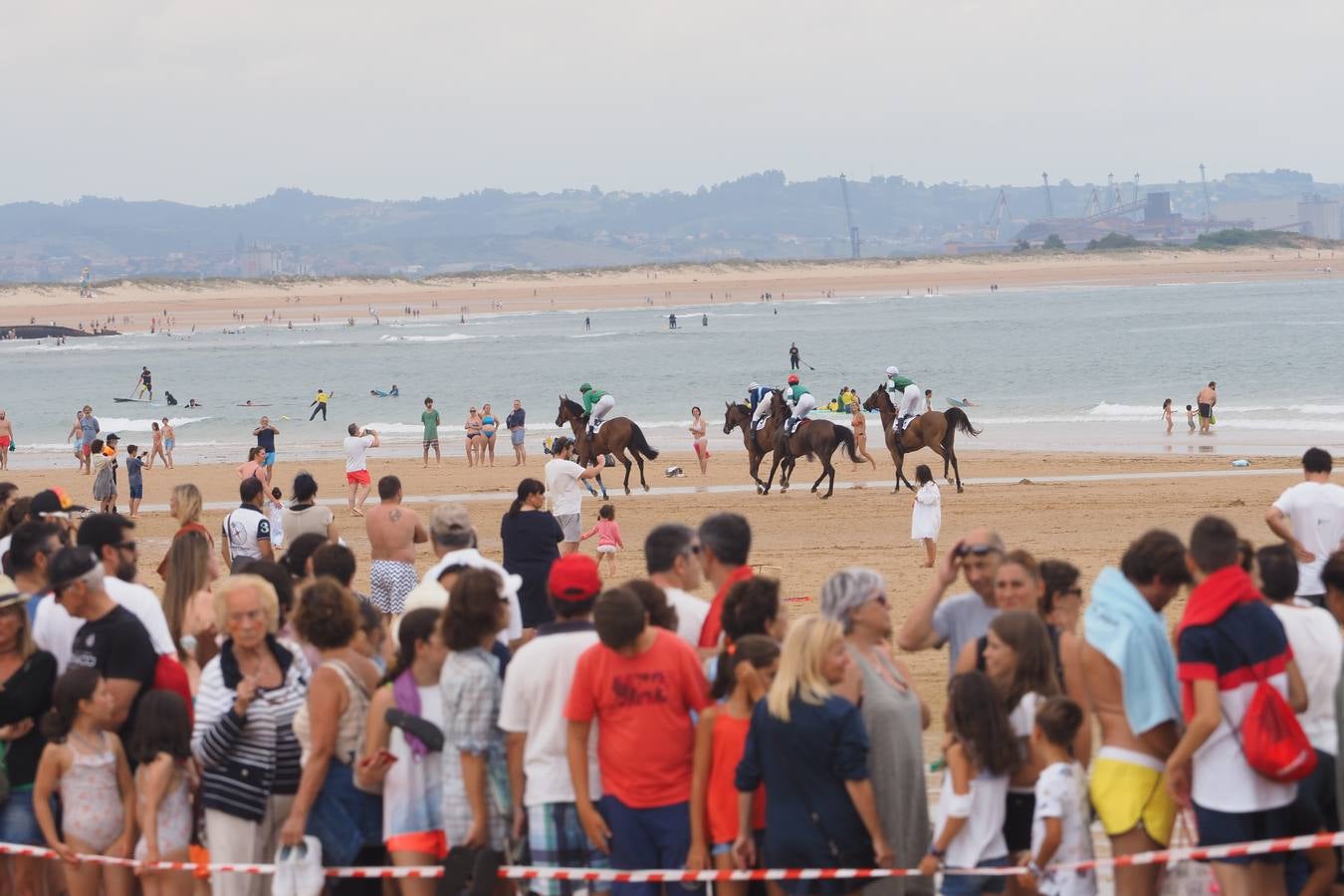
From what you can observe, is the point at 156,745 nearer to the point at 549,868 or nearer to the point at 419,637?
the point at 419,637

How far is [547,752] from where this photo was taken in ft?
18.4

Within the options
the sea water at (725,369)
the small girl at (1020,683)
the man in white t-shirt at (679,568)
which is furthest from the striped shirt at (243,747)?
the sea water at (725,369)

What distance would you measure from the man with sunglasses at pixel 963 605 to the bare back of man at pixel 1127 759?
61cm

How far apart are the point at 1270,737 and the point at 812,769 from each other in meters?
1.47

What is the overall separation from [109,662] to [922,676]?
5.93 metres

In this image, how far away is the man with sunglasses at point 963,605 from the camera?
238 inches

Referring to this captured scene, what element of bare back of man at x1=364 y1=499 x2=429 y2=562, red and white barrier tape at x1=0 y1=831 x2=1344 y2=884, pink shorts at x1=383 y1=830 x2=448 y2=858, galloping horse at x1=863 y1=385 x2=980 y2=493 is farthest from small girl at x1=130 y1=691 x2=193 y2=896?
galloping horse at x1=863 y1=385 x2=980 y2=493

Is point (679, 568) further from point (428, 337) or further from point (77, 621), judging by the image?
point (428, 337)

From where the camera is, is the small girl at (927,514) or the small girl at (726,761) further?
the small girl at (927,514)

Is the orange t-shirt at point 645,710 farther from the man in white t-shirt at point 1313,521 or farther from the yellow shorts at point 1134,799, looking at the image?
the man in white t-shirt at point 1313,521

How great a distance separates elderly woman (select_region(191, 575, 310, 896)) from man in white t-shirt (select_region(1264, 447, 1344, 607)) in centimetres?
565

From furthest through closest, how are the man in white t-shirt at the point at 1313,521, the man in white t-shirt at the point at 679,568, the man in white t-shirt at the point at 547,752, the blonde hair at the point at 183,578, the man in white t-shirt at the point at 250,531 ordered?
the man in white t-shirt at the point at 250,531
the man in white t-shirt at the point at 1313,521
the blonde hair at the point at 183,578
the man in white t-shirt at the point at 679,568
the man in white t-shirt at the point at 547,752

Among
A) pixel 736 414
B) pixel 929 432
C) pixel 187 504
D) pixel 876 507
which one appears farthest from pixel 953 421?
pixel 187 504

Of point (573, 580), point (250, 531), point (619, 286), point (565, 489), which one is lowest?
point (565, 489)
